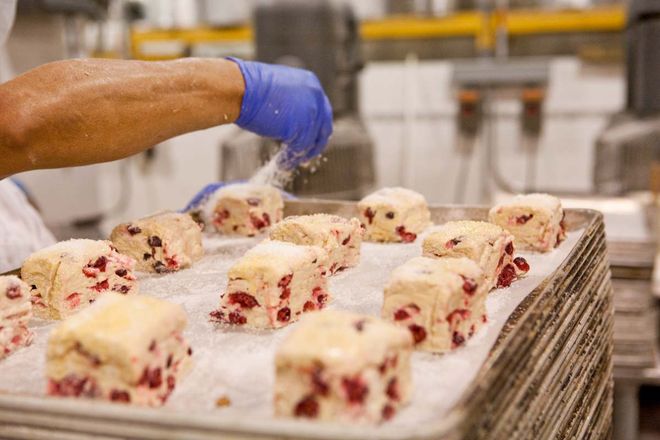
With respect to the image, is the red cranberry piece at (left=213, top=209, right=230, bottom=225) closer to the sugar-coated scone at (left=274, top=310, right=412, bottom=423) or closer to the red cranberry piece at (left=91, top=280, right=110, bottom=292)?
the red cranberry piece at (left=91, top=280, right=110, bottom=292)

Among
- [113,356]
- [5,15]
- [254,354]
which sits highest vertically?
[5,15]

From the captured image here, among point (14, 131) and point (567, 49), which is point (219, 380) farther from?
point (567, 49)

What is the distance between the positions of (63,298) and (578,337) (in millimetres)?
1002

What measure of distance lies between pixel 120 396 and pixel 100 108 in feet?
2.54

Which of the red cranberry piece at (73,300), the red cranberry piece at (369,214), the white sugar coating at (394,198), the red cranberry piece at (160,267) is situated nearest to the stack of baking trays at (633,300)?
the white sugar coating at (394,198)

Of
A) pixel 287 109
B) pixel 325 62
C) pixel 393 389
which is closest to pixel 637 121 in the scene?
pixel 325 62

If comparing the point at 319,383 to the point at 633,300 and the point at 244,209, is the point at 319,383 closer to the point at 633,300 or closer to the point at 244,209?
→ the point at 244,209

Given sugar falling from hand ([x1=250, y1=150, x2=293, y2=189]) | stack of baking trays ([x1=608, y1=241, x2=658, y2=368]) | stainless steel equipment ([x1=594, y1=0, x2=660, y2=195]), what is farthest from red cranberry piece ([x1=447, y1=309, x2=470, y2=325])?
stainless steel equipment ([x1=594, y1=0, x2=660, y2=195])

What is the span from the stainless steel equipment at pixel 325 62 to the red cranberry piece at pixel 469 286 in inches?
83.3

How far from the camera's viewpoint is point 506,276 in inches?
61.1

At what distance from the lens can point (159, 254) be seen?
68.2 inches

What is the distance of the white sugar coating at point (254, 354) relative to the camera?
1.03 metres

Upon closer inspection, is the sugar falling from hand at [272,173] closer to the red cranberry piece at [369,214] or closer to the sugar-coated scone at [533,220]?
the red cranberry piece at [369,214]

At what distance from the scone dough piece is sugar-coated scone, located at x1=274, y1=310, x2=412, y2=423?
67 centimetres
